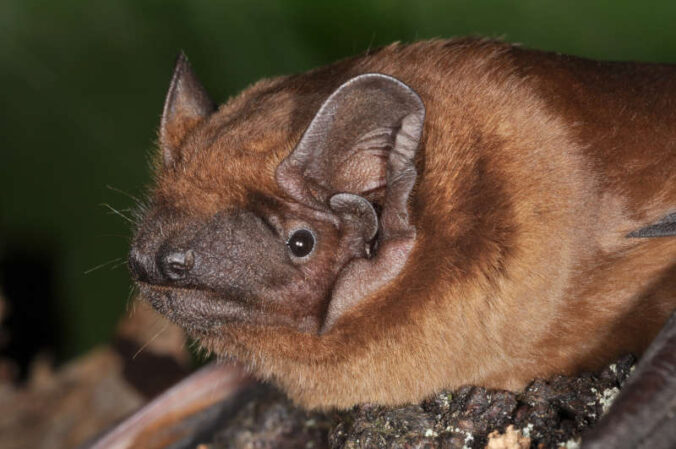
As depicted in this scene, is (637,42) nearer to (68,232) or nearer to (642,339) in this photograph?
(642,339)

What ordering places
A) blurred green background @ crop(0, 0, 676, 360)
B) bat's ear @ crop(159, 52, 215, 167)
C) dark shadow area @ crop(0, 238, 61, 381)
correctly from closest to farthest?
bat's ear @ crop(159, 52, 215, 167) < blurred green background @ crop(0, 0, 676, 360) < dark shadow area @ crop(0, 238, 61, 381)

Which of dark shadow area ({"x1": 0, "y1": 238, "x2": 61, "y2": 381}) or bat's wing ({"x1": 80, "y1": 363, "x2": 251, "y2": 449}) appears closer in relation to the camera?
bat's wing ({"x1": 80, "y1": 363, "x2": 251, "y2": 449})

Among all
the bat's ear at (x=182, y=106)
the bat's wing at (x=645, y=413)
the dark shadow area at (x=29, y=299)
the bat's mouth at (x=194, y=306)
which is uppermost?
the bat's ear at (x=182, y=106)

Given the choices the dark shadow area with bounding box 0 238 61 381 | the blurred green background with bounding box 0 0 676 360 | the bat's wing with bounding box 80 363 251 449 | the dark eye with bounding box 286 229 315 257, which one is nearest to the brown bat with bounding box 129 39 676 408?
the dark eye with bounding box 286 229 315 257

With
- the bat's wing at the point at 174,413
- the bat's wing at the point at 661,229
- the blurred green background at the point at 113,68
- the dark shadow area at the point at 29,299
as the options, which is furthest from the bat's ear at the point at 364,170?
the dark shadow area at the point at 29,299

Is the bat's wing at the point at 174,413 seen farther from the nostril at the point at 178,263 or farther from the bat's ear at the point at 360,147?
the bat's ear at the point at 360,147

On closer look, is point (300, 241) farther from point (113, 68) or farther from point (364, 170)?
point (113, 68)

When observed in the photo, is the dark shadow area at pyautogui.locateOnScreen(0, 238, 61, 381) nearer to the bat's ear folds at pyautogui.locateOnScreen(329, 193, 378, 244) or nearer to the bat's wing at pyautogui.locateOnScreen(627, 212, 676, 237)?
the bat's ear folds at pyautogui.locateOnScreen(329, 193, 378, 244)

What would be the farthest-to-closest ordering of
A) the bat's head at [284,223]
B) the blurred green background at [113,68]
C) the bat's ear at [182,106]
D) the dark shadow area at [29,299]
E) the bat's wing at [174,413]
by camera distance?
the dark shadow area at [29,299]
the blurred green background at [113,68]
the bat's wing at [174,413]
the bat's ear at [182,106]
the bat's head at [284,223]
